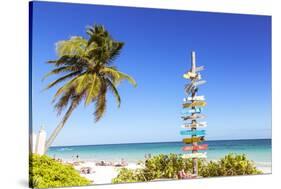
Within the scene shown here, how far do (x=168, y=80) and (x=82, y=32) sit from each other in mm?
1611

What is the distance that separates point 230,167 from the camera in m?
11.3

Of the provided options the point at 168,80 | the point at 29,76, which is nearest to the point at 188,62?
the point at 168,80

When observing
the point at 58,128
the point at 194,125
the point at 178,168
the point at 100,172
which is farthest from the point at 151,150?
the point at 58,128

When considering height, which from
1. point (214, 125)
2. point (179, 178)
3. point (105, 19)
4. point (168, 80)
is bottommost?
point (179, 178)

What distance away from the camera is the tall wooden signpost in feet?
35.7

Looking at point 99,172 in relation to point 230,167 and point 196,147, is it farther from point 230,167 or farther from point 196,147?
point 230,167

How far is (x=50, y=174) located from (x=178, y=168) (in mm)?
2082

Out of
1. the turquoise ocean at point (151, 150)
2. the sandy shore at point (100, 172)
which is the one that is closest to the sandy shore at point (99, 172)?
the sandy shore at point (100, 172)

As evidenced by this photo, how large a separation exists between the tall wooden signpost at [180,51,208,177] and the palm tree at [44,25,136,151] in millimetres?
1112

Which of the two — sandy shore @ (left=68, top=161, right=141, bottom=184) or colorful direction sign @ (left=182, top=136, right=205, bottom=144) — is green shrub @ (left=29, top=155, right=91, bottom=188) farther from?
colorful direction sign @ (left=182, top=136, right=205, bottom=144)
